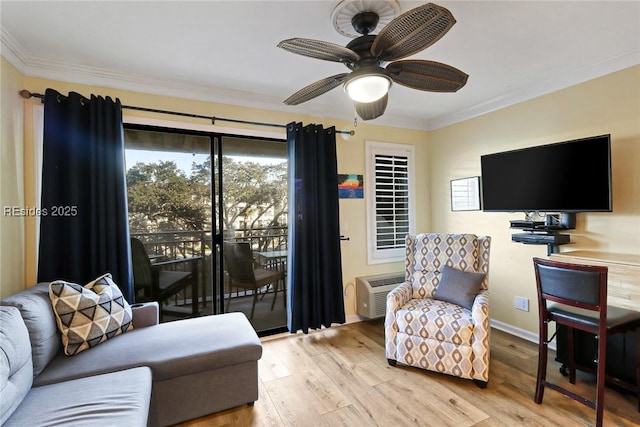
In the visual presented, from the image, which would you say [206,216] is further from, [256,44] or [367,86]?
[367,86]

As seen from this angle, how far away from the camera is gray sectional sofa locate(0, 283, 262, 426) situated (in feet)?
4.30

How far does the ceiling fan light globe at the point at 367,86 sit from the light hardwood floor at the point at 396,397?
1961mm

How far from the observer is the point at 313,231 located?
10.0 ft

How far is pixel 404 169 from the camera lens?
3895 millimetres

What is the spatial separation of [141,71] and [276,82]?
1.11m

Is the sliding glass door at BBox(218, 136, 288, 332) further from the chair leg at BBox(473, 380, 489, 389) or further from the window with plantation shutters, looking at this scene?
the chair leg at BBox(473, 380, 489, 389)

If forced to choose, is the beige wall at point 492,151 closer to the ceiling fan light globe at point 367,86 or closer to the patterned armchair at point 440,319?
the patterned armchair at point 440,319

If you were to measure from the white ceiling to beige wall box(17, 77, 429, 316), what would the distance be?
3.2 inches

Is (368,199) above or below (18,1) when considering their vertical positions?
below

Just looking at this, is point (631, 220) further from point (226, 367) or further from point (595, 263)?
point (226, 367)

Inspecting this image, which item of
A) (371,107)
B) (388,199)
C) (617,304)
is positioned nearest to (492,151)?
(388,199)

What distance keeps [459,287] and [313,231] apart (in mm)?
1456

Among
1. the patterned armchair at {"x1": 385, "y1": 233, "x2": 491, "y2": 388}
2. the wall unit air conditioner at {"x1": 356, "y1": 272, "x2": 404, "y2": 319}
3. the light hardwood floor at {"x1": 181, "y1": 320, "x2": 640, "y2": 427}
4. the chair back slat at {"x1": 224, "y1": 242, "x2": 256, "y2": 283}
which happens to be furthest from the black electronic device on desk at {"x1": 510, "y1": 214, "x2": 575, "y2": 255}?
the chair back slat at {"x1": 224, "y1": 242, "x2": 256, "y2": 283}

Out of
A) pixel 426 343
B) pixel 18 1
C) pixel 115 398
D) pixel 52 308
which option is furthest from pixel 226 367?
pixel 18 1
